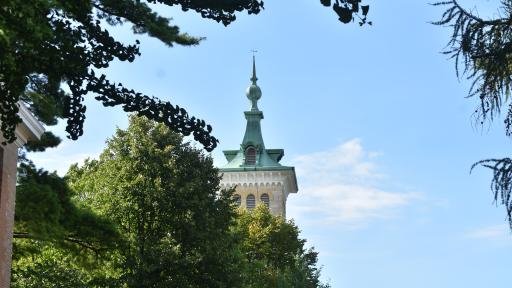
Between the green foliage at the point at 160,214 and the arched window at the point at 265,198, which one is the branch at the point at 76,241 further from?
the arched window at the point at 265,198

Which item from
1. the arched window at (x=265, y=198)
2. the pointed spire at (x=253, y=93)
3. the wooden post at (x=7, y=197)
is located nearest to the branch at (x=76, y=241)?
the wooden post at (x=7, y=197)

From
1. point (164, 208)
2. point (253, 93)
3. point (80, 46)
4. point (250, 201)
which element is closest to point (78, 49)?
point (80, 46)

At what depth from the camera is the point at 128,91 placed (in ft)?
41.2

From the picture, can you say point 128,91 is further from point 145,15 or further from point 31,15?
point 31,15

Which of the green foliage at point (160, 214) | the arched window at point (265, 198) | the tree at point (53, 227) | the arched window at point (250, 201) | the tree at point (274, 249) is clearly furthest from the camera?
the arched window at point (250, 201)

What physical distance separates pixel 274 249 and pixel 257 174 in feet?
122

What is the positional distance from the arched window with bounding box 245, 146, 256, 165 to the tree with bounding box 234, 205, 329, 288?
34061 mm

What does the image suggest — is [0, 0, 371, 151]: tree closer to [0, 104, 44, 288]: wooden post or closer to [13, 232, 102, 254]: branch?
[0, 104, 44, 288]: wooden post

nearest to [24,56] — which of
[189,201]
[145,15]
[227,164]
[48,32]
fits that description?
[48,32]

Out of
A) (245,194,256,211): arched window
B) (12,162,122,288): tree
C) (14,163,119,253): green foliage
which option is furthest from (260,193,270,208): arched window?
(14,163,119,253): green foliage

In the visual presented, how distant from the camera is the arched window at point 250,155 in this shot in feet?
320

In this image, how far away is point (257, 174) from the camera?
94.9 metres

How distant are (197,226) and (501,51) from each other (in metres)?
23.3

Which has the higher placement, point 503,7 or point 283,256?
point 283,256
